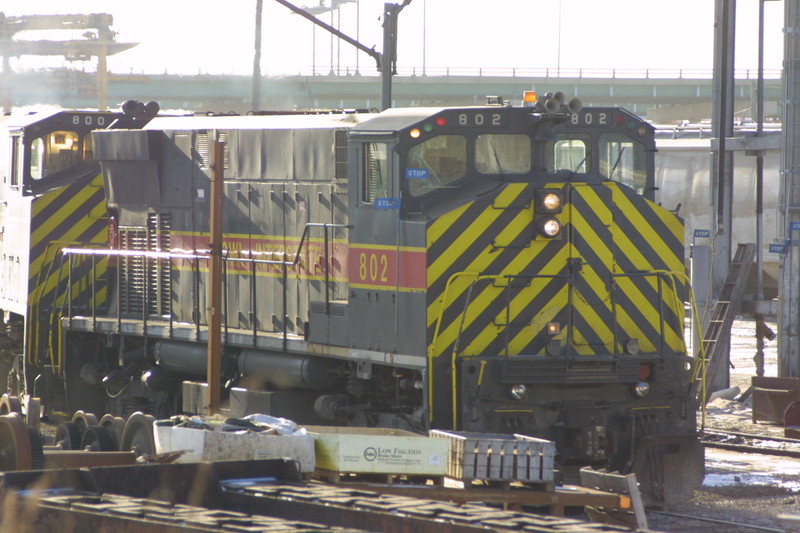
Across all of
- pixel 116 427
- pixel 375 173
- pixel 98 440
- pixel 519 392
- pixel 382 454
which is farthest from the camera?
pixel 116 427

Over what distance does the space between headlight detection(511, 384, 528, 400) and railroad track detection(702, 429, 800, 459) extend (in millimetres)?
4857

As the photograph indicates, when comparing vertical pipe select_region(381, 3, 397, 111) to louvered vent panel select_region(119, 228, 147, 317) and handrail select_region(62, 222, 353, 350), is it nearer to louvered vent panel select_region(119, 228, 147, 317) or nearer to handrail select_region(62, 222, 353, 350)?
louvered vent panel select_region(119, 228, 147, 317)

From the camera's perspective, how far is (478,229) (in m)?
10.7

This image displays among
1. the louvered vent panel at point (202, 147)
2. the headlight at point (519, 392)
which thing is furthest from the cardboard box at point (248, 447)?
the louvered vent panel at point (202, 147)

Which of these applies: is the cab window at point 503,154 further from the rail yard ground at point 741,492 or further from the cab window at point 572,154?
the rail yard ground at point 741,492

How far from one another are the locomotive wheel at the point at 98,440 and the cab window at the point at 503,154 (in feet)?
13.6

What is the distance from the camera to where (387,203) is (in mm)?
10781

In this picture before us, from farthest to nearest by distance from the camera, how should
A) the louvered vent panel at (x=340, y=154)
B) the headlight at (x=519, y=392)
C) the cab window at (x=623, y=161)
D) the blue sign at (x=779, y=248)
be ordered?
the blue sign at (x=779, y=248) < the louvered vent panel at (x=340, y=154) < the cab window at (x=623, y=161) < the headlight at (x=519, y=392)

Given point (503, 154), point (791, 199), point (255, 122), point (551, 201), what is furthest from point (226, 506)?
point (791, 199)

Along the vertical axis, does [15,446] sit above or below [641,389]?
below

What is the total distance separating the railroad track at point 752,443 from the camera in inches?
559

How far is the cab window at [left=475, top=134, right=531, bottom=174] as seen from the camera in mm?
10914

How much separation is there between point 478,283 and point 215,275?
2.36m

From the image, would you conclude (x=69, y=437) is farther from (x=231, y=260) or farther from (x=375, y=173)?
(x=375, y=173)
